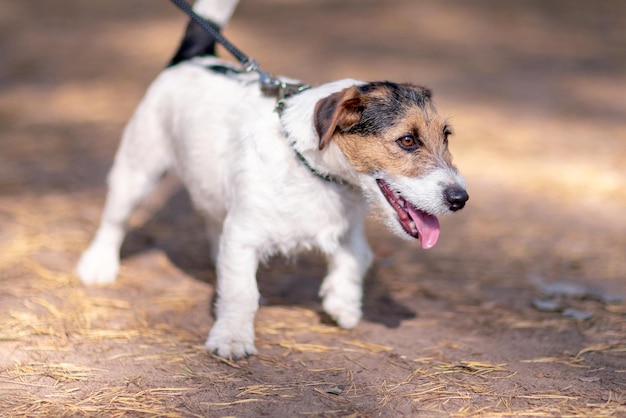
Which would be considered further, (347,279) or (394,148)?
(347,279)

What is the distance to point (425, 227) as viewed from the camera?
3.90 meters

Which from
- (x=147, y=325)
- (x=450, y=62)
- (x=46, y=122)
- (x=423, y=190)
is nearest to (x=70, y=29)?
(x=46, y=122)

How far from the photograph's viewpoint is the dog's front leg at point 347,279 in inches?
179

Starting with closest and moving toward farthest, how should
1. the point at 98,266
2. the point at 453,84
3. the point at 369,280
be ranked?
the point at 98,266
the point at 369,280
the point at 453,84

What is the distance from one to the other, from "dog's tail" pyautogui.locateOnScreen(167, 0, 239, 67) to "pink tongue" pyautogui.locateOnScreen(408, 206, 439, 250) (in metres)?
2.17

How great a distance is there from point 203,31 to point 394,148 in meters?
2.06

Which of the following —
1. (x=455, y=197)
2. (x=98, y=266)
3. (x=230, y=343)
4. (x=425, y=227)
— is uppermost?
(x=455, y=197)

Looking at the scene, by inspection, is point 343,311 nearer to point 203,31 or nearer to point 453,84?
point 203,31

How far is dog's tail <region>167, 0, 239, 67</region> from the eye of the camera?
5.14 m

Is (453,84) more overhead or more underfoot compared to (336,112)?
more overhead

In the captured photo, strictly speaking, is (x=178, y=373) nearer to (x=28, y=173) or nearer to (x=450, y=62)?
(x=28, y=173)

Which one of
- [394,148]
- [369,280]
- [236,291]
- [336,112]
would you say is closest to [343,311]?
[236,291]

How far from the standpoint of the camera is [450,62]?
12.3m

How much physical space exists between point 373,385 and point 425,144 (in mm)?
1272
